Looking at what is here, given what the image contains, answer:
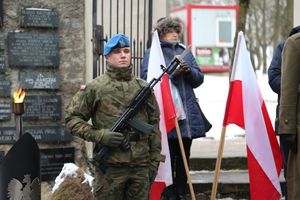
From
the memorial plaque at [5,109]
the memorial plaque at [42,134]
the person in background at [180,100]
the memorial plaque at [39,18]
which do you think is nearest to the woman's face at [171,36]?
the person in background at [180,100]

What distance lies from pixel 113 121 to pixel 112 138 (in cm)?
22

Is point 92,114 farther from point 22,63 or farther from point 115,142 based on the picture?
point 22,63

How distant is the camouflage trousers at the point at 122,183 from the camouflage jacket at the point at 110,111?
7 cm

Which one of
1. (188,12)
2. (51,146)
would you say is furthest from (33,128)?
(188,12)

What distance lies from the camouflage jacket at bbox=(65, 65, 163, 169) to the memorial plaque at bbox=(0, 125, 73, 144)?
174cm

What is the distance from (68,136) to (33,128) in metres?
0.37

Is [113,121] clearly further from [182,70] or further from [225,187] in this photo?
[225,187]

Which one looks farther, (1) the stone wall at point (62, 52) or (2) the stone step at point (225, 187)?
(2) the stone step at point (225, 187)

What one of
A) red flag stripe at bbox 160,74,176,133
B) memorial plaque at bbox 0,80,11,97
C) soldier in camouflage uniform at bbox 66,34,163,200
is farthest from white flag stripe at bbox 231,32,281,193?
memorial plaque at bbox 0,80,11,97

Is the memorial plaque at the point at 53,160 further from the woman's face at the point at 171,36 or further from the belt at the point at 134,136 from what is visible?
the belt at the point at 134,136

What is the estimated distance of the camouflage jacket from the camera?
4.65 m

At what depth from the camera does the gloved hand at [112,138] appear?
4500 millimetres

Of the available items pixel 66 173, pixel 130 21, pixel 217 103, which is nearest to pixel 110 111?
pixel 66 173

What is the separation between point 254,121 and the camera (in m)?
5.57
